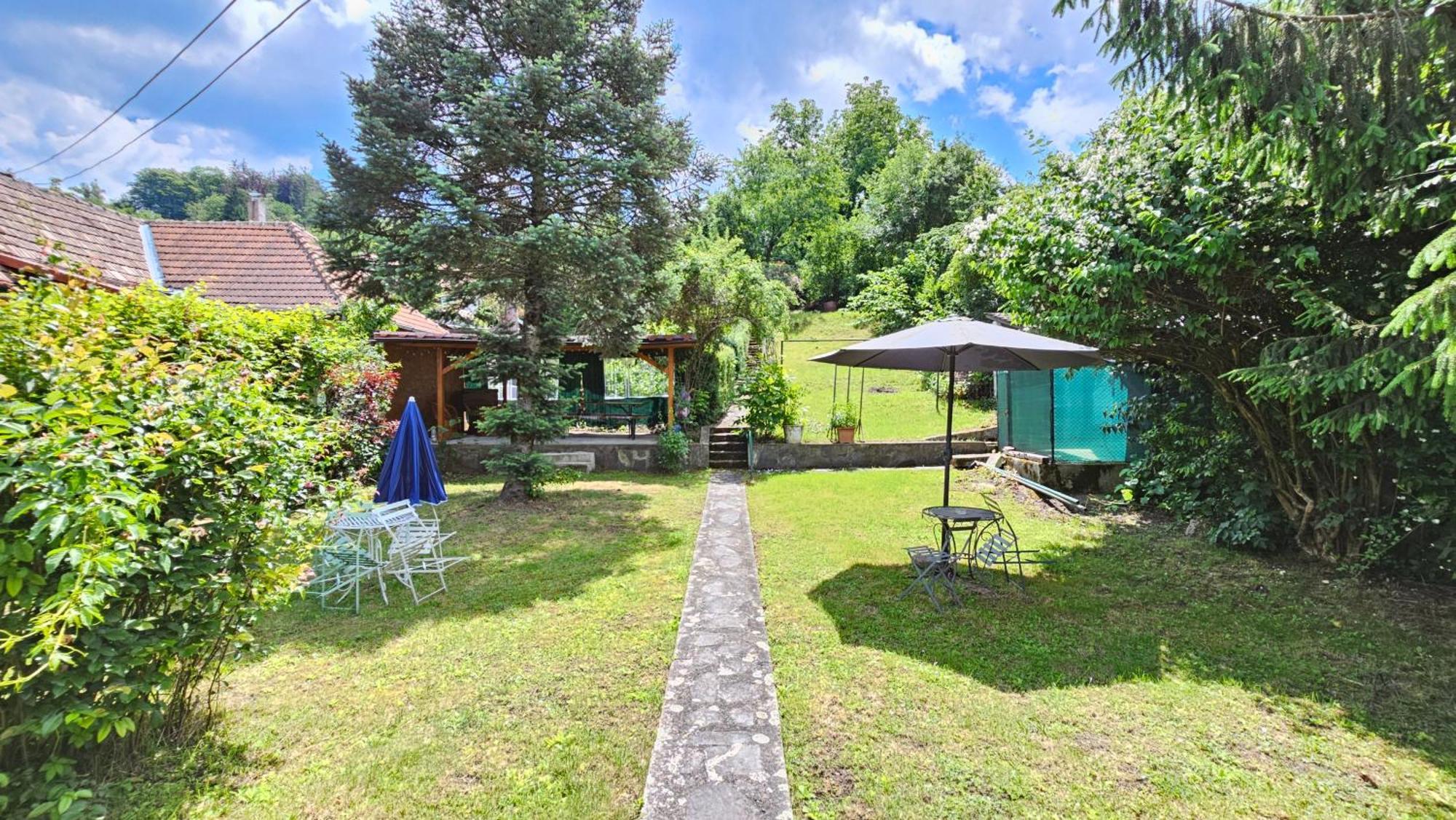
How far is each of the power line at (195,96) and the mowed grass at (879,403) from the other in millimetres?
8658

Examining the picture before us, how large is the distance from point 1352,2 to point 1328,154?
91cm

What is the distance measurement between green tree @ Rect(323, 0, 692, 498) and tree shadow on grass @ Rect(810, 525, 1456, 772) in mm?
5719

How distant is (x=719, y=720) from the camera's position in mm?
2943

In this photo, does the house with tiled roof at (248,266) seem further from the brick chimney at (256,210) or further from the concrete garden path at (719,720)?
the concrete garden path at (719,720)

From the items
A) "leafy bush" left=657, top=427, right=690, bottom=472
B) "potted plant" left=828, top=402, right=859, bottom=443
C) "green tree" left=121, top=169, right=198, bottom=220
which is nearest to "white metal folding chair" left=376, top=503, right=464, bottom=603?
"leafy bush" left=657, top=427, right=690, bottom=472

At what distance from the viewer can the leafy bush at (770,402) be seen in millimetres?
11844

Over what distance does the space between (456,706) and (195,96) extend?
30.6ft

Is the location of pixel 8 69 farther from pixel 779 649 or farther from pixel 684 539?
pixel 779 649

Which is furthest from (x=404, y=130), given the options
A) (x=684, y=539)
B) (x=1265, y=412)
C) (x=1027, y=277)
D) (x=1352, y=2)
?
(x=1265, y=412)

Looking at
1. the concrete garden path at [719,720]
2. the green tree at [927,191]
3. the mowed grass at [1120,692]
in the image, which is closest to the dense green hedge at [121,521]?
the concrete garden path at [719,720]

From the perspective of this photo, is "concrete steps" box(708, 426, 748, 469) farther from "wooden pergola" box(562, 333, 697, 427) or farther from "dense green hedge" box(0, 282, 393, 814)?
"dense green hedge" box(0, 282, 393, 814)

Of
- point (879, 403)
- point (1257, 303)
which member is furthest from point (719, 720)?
point (879, 403)

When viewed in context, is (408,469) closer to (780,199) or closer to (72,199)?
(72,199)

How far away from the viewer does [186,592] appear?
7.59 ft
